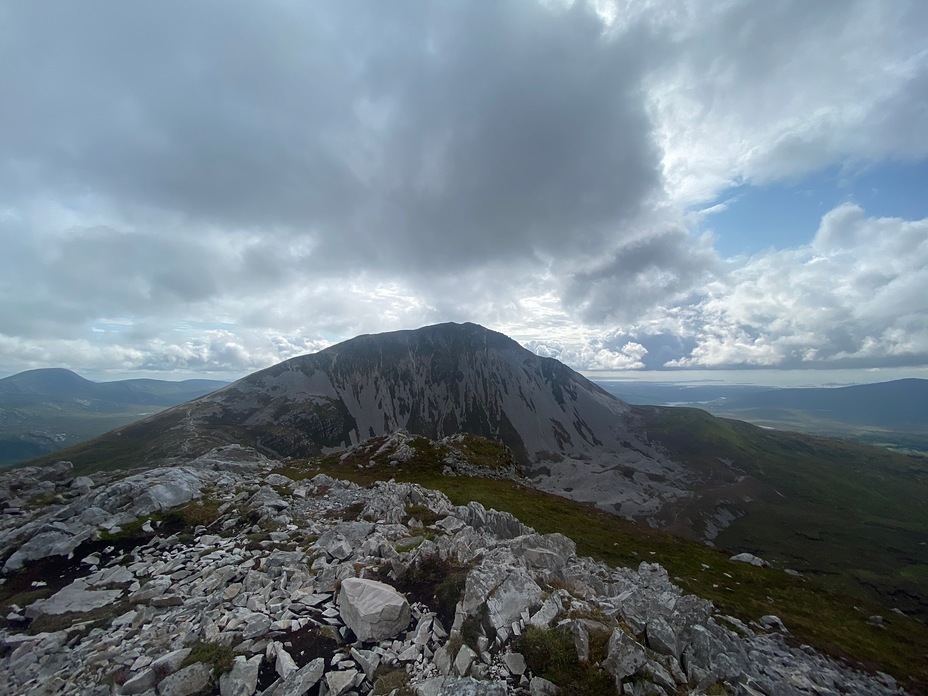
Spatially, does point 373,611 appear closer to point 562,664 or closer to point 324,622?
point 324,622

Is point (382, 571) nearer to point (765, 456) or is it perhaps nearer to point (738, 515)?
point (738, 515)

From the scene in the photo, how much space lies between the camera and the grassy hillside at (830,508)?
80.3m

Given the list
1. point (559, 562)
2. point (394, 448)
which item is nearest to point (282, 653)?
point (559, 562)

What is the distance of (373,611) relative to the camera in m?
12.6

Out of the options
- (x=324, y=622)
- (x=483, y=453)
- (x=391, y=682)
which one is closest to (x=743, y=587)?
(x=391, y=682)

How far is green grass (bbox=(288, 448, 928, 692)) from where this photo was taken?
31047 millimetres

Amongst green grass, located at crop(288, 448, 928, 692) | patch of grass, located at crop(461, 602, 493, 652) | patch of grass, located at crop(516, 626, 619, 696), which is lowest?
green grass, located at crop(288, 448, 928, 692)

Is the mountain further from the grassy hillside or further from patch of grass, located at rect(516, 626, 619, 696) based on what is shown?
patch of grass, located at rect(516, 626, 619, 696)

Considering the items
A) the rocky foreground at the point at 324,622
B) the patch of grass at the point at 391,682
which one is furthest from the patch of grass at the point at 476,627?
the patch of grass at the point at 391,682

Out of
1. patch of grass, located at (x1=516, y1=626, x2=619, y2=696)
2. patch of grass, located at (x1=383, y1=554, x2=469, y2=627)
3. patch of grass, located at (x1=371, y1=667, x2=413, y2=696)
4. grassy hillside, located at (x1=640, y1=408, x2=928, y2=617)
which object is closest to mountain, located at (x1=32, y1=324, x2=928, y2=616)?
grassy hillside, located at (x1=640, y1=408, x2=928, y2=617)

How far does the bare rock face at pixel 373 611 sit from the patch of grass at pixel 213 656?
3.41 meters

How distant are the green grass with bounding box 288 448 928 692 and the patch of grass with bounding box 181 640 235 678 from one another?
3800 centimetres

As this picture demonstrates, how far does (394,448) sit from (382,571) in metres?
72.4

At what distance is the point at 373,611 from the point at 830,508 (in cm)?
17366
